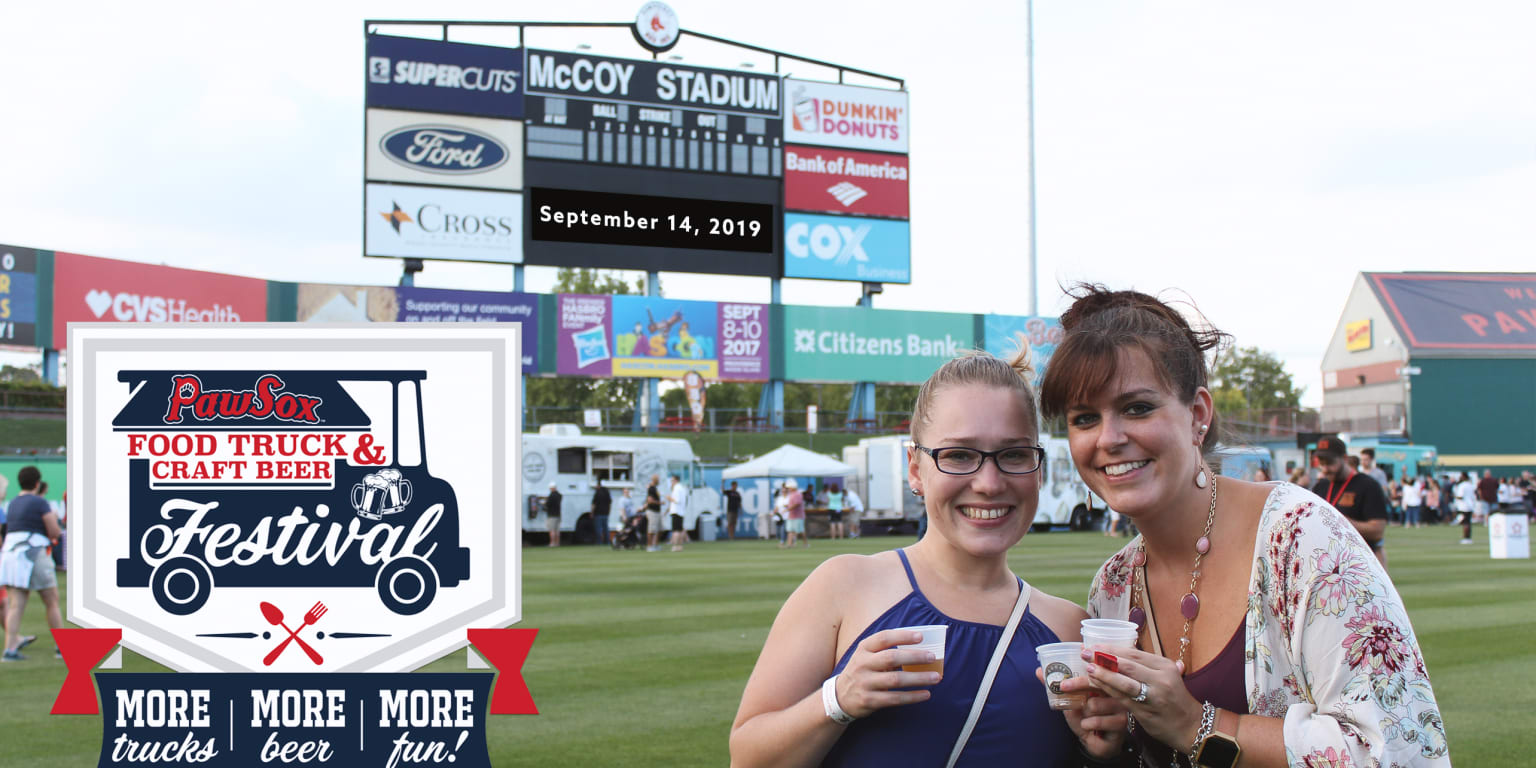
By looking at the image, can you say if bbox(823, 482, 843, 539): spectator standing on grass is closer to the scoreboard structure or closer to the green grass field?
the green grass field

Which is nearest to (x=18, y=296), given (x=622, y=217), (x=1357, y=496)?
(x=622, y=217)

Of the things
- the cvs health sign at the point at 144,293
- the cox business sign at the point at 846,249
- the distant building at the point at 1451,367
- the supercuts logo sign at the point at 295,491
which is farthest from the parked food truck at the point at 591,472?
the distant building at the point at 1451,367

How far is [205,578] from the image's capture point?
5223 millimetres

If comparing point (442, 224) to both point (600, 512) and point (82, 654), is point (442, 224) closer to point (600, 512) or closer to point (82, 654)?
point (600, 512)

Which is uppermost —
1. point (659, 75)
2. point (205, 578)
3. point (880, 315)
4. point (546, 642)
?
point (659, 75)

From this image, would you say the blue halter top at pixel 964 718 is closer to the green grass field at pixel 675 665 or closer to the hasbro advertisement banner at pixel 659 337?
the green grass field at pixel 675 665

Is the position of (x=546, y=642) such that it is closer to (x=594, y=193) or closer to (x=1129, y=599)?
(x=1129, y=599)

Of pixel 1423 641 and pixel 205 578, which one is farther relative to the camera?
pixel 1423 641

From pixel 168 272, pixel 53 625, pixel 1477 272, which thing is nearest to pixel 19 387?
pixel 168 272

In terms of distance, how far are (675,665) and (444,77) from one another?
104ft

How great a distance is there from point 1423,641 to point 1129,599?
8.89m

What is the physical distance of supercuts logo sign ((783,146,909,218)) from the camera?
40000 mm

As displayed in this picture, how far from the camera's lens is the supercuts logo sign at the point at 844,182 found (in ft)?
131

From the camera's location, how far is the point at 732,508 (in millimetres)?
28984
